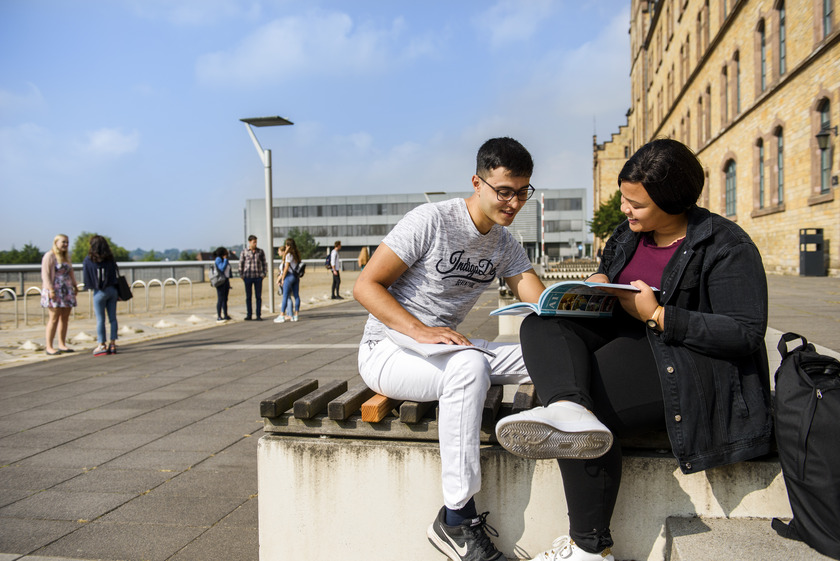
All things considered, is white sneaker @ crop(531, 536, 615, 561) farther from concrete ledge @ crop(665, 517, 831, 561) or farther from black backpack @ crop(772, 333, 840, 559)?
black backpack @ crop(772, 333, 840, 559)

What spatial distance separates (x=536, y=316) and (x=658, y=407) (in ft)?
1.72

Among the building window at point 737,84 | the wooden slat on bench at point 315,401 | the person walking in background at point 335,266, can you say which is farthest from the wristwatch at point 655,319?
the building window at point 737,84

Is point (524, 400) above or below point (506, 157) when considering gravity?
below

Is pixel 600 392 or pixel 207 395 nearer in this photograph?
pixel 600 392

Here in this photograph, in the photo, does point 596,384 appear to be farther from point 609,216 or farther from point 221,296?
point 609,216

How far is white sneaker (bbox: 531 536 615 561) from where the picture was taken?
7.15ft

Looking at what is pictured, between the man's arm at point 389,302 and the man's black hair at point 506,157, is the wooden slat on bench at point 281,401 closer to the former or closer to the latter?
the man's arm at point 389,302

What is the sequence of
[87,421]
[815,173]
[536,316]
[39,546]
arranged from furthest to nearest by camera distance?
[815,173]
[87,421]
[39,546]
[536,316]

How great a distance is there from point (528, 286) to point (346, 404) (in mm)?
1029

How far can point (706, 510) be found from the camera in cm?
236

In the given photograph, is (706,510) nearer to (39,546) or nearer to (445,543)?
(445,543)

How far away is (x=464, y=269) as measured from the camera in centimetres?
283

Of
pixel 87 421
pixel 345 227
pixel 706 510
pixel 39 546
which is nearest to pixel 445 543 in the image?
pixel 706 510

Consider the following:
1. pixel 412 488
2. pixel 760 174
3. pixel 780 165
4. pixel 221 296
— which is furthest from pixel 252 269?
pixel 760 174
